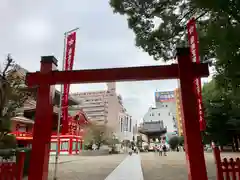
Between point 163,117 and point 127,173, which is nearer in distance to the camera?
point 127,173

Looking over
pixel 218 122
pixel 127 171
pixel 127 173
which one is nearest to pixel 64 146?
pixel 127 171

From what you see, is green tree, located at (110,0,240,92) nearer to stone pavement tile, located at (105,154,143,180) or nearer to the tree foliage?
stone pavement tile, located at (105,154,143,180)

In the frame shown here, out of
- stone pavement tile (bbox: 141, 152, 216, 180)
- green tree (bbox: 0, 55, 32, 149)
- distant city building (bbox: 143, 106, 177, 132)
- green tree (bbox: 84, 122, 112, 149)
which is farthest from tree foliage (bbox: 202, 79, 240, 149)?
distant city building (bbox: 143, 106, 177, 132)

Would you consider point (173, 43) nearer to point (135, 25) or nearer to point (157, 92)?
point (135, 25)

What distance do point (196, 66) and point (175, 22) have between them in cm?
457

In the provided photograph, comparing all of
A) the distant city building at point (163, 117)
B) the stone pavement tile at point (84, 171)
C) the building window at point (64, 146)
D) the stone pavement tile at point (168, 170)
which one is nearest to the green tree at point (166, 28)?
the stone pavement tile at point (168, 170)

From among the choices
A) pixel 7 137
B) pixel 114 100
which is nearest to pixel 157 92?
pixel 114 100

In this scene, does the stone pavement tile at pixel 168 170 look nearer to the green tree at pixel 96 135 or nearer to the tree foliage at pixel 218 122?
the tree foliage at pixel 218 122

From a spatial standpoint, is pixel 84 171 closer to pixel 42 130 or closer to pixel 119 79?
pixel 42 130

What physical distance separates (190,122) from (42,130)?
3501 millimetres

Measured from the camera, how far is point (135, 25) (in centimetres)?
937

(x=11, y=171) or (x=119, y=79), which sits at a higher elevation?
(x=119, y=79)

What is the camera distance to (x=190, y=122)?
192 inches

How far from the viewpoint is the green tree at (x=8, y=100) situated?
10.4 meters
